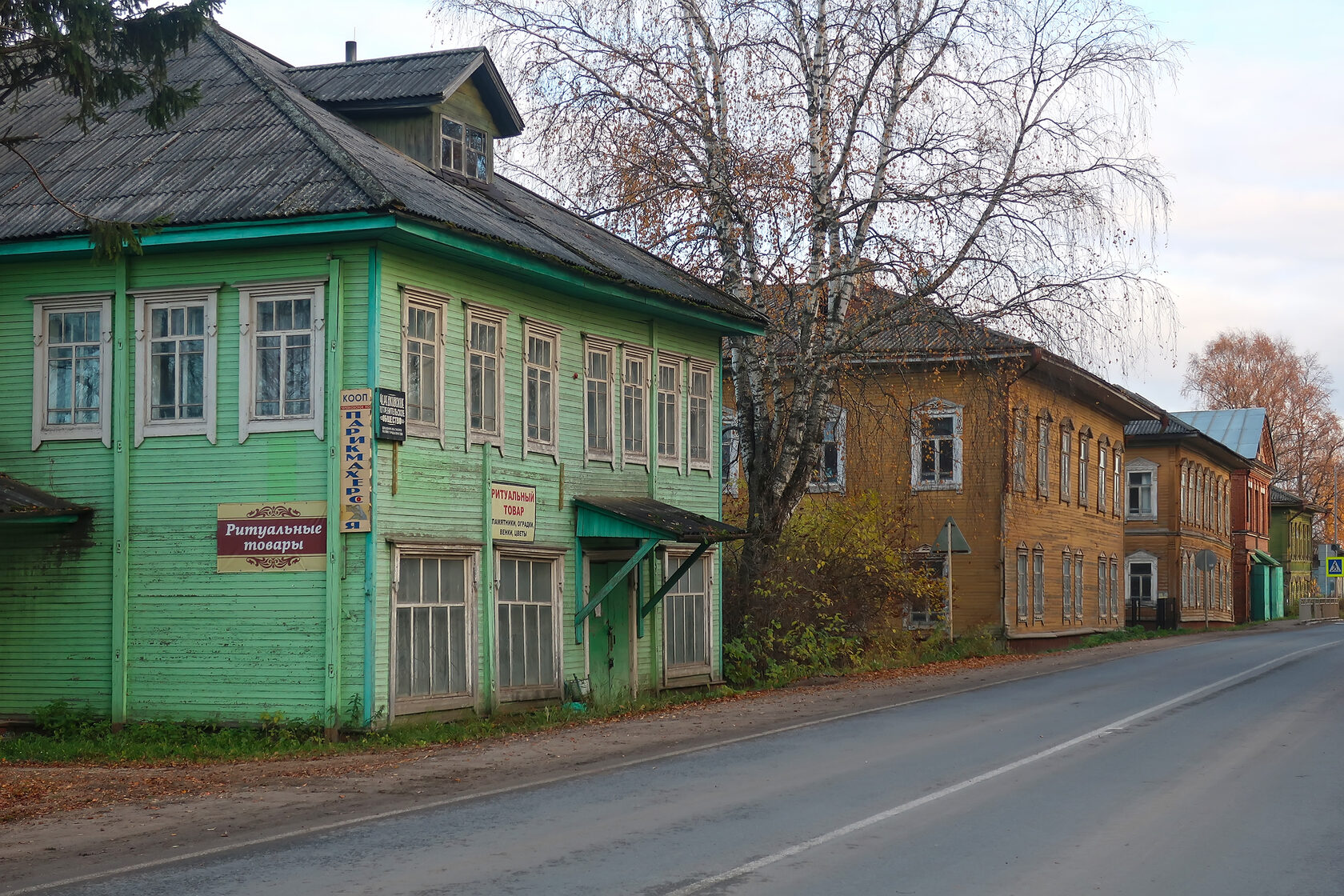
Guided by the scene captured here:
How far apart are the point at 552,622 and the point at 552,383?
3.09 metres

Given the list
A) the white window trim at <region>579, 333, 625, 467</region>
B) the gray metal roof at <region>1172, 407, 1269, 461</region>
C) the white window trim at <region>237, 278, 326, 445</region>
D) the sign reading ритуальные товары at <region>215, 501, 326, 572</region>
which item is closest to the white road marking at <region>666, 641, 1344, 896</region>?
the sign reading ритуальные товары at <region>215, 501, 326, 572</region>

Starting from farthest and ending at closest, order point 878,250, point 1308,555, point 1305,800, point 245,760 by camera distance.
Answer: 1. point 1308,555
2. point 878,250
3. point 245,760
4. point 1305,800

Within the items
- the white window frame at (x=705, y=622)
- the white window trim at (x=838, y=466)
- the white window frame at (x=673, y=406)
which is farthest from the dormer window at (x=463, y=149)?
the white window trim at (x=838, y=466)

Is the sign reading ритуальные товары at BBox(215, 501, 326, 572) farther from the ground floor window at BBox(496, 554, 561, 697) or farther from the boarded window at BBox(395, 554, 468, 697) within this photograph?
the ground floor window at BBox(496, 554, 561, 697)

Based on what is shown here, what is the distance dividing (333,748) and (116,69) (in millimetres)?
6769

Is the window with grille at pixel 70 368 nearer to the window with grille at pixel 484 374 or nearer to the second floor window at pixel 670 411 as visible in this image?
the window with grille at pixel 484 374

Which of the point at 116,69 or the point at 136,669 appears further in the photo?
the point at 136,669

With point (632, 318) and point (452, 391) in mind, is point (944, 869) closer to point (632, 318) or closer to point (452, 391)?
point (452, 391)

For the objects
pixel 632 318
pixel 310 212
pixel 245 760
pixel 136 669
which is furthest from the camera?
pixel 632 318

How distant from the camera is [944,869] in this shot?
8320 millimetres

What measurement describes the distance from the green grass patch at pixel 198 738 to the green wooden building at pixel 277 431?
0.64ft

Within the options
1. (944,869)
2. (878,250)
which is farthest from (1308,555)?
(944,869)

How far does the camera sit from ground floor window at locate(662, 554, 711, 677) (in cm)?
2227

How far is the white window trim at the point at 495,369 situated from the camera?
17.5m
